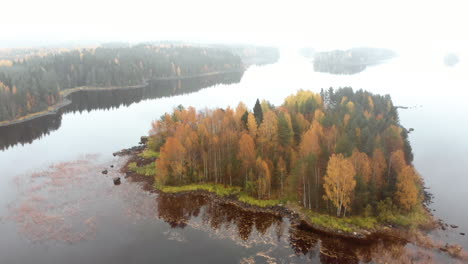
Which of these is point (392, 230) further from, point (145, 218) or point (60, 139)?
point (60, 139)

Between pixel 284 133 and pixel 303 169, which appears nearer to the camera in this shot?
pixel 303 169

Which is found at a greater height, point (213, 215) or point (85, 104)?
point (85, 104)

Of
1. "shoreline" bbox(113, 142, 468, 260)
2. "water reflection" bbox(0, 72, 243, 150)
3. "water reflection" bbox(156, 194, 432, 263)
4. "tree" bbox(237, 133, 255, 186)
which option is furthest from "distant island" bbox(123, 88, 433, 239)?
"water reflection" bbox(0, 72, 243, 150)

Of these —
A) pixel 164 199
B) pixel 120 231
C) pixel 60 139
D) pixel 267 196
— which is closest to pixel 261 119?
pixel 267 196

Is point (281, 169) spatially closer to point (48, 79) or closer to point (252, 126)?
point (252, 126)

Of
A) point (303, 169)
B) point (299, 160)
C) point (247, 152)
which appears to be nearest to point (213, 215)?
point (247, 152)

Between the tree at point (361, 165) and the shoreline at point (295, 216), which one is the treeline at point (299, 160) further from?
the shoreline at point (295, 216)
